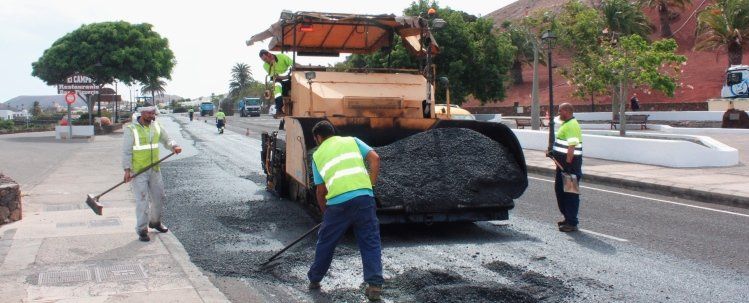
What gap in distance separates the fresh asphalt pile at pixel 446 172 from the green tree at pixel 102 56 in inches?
1385

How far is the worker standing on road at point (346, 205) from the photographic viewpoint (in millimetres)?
5789

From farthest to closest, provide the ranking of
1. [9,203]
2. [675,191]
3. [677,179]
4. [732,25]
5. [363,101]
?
[732,25]
[677,179]
[675,191]
[363,101]
[9,203]

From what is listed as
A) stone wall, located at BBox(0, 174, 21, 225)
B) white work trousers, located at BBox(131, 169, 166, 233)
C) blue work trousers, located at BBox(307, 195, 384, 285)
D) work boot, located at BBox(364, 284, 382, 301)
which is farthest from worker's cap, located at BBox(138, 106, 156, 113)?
work boot, located at BBox(364, 284, 382, 301)

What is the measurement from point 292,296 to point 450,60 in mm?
33903

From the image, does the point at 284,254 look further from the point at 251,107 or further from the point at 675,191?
the point at 251,107

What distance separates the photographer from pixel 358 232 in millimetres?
5895

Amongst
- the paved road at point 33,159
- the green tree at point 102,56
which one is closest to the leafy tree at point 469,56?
the green tree at point 102,56

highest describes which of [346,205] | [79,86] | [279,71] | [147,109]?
[79,86]

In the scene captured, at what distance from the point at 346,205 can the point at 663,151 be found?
12220 millimetres

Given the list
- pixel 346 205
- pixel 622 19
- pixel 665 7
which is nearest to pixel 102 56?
pixel 622 19

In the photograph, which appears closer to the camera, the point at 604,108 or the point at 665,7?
the point at 604,108

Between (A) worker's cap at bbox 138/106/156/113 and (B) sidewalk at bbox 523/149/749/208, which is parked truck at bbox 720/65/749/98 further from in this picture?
(A) worker's cap at bbox 138/106/156/113

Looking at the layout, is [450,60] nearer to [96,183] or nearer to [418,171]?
[96,183]

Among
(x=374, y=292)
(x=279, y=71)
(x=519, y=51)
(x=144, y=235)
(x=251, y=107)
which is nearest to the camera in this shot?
(x=374, y=292)
